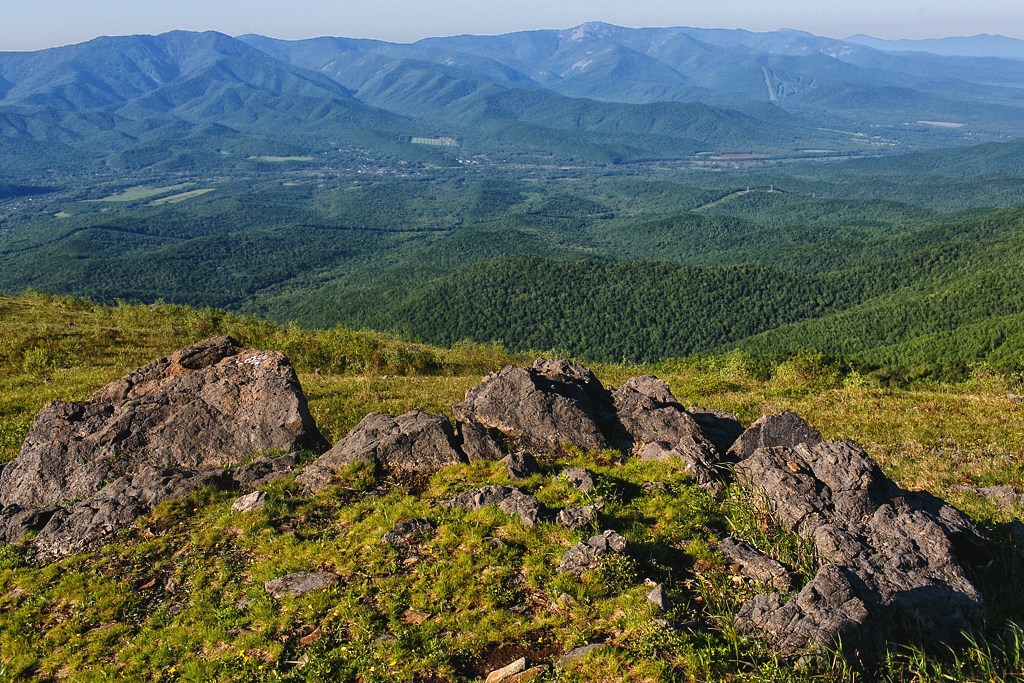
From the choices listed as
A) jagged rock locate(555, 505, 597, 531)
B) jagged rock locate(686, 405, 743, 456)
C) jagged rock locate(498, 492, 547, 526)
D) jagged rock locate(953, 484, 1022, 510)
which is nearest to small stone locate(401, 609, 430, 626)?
jagged rock locate(498, 492, 547, 526)

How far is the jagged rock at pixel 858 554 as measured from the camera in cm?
586

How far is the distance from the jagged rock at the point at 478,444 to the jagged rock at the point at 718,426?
4103 millimetres

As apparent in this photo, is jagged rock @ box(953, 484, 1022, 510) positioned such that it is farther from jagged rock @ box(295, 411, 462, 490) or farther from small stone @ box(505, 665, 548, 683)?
jagged rock @ box(295, 411, 462, 490)

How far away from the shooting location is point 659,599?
250 inches

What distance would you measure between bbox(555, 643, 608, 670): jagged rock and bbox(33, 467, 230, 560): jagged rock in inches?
251

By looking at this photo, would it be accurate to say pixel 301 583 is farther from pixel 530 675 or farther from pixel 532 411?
pixel 532 411

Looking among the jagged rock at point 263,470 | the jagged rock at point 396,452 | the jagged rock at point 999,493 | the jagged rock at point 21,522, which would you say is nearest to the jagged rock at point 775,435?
the jagged rock at point 999,493

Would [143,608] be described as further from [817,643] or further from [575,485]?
[817,643]

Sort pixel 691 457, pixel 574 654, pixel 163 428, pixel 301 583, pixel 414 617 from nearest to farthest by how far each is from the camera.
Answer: pixel 574 654 < pixel 414 617 < pixel 301 583 < pixel 691 457 < pixel 163 428

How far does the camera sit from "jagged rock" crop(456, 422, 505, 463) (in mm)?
10203

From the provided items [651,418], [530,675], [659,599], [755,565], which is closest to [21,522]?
[530,675]

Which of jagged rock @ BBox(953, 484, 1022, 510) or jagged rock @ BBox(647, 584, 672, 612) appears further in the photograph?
jagged rock @ BBox(953, 484, 1022, 510)

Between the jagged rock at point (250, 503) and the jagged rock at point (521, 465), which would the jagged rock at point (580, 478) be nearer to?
the jagged rock at point (521, 465)

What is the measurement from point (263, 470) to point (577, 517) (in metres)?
5.53
